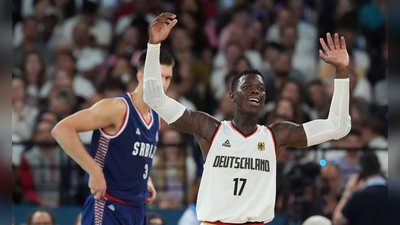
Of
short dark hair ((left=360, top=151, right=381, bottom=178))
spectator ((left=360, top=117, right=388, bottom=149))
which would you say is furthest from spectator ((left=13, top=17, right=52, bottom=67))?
short dark hair ((left=360, top=151, right=381, bottom=178))

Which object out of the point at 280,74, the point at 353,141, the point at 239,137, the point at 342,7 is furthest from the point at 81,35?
the point at 239,137

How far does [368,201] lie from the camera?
873cm

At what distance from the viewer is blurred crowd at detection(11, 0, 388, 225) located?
1051cm

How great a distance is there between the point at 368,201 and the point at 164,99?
12.6 ft

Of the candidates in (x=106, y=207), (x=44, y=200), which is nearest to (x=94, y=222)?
(x=106, y=207)

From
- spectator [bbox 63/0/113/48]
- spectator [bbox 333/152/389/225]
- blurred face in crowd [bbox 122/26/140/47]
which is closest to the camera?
spectator [bbox 333/152/389/225]

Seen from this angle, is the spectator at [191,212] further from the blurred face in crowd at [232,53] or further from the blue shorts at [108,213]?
the blurred face in crowd at [232,53]

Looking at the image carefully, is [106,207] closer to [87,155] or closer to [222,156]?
[87,155]

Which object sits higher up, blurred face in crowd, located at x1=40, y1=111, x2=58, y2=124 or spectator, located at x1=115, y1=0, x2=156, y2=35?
spectator, located at x1=115, y1=0, x2=156, y2=35

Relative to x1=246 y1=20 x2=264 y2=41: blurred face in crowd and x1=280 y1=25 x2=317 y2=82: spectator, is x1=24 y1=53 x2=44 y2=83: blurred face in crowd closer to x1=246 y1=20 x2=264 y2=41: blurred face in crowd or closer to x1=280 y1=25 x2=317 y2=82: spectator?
x1=246 y1=20 x2=264 y2=41: blurred face in crowd

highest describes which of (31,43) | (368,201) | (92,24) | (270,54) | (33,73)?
(92,24)

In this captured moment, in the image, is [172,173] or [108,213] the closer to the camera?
[108,213]

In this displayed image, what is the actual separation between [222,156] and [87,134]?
5.89 m

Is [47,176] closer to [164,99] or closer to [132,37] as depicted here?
[132,37]
